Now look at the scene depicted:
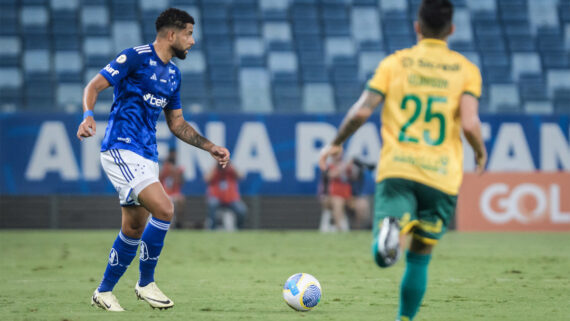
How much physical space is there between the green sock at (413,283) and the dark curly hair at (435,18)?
49.5 inches

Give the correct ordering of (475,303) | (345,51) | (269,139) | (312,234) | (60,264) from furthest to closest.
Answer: (345,51)
(269,139)
(312,234)
(60,264)
(475,303)

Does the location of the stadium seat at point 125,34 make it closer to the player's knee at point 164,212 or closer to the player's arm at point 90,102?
the player's arm at point 90,102

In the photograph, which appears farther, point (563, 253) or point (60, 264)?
point (563, 253)

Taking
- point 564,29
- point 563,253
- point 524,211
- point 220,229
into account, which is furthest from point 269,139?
point 564,29

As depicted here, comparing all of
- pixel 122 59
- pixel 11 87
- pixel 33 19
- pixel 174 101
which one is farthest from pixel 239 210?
pixel 122 59

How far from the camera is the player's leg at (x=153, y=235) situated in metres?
6.34

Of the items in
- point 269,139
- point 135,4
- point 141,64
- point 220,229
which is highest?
point 135,4

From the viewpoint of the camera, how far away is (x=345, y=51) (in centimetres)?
2072

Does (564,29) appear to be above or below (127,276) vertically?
above

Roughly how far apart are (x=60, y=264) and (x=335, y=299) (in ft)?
15.3

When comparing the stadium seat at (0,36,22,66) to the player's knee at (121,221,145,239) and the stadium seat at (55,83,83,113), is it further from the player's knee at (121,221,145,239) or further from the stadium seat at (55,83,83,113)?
the player's knee at (121,221,145,239)

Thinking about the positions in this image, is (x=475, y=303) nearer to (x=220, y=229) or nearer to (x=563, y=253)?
(x=563, y=253)

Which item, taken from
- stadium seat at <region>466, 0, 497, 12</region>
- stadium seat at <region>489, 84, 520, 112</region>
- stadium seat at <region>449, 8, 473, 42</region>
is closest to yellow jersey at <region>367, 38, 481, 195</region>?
stadium seat at <region>489, 84, 520, 112</region>

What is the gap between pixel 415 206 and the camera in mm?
4992
